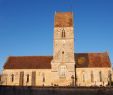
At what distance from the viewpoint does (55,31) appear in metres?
78.9

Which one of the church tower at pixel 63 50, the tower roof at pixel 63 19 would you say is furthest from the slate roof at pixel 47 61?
the tower roof at pixel 63 19

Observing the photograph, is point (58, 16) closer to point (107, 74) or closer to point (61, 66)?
point (61, 66)

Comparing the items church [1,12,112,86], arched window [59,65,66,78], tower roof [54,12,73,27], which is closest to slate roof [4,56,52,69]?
church [1,12,112,86]

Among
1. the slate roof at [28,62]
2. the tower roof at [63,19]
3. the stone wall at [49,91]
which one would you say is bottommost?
the stone wall at [49,91]

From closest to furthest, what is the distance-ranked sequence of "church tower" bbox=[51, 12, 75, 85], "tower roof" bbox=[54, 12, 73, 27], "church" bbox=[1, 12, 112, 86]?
"church tower" bbox=[51, 12, 75, 85] → "church" bbox=[1, 12, 112, 86] → "tower roof" bbox=[54, 12, 73, 27]

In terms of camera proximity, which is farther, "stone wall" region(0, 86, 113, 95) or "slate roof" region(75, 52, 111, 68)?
"slate roof" region(75, 52, 111, 68)

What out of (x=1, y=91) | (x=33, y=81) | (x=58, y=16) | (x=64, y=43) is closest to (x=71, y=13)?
(x=58, y=16)

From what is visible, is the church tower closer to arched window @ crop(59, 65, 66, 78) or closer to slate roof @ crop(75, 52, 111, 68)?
arched window @ crop(59, 65, 66, 78)

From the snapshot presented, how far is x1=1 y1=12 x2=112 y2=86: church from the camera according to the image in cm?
7644

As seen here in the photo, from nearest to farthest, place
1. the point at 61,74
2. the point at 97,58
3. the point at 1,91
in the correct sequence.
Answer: the point at 1,91 < the point at 61,74 < the point at 97,58

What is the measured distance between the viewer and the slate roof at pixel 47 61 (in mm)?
79312

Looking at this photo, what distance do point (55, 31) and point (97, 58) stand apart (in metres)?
14.2

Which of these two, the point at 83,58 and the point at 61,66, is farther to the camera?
the point at 83,58

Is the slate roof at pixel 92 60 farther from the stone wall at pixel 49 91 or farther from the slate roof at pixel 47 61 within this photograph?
the stone wall at pixel 49 91
